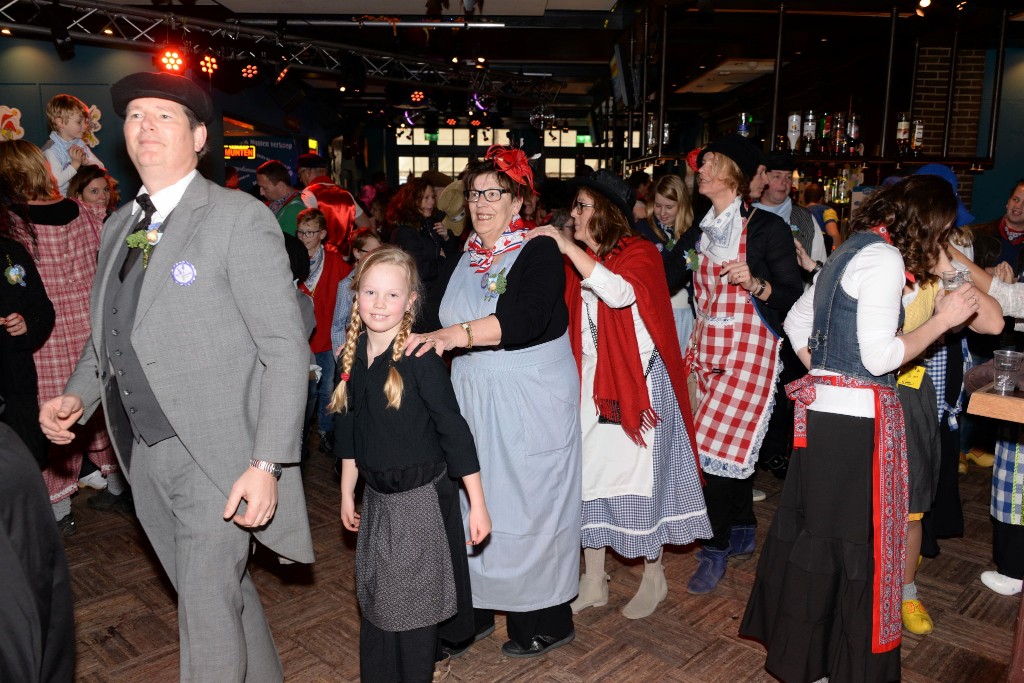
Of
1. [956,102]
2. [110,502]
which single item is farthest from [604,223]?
[956,102]

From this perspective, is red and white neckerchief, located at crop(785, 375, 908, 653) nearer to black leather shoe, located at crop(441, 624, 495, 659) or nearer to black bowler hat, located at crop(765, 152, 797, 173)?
black leather shoe, located at crop(441, 624, 495, 659)

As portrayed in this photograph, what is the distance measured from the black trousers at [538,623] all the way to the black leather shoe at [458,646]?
9 centimetres

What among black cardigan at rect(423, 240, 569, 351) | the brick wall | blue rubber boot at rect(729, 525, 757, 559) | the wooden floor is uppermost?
the brick wall

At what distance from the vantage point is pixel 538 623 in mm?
2795

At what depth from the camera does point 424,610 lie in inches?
85.5

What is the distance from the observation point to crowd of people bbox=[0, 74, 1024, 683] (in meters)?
1.87

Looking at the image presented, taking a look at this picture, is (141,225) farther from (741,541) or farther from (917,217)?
(741,541)

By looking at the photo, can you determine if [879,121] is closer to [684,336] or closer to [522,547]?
[684,336]

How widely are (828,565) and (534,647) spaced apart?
1.09 meters

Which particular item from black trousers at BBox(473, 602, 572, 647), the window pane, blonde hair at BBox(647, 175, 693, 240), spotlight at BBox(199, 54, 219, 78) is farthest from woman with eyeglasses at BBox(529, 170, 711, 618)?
the window pane

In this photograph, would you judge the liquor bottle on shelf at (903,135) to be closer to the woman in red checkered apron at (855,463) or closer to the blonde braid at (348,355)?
the woman in red checkered apron at (855,463)

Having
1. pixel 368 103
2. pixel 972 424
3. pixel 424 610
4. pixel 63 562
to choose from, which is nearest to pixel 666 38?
pixel 972 424

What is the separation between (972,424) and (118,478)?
5226mm

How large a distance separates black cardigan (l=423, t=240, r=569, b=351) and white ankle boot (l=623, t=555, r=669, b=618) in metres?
1.17
